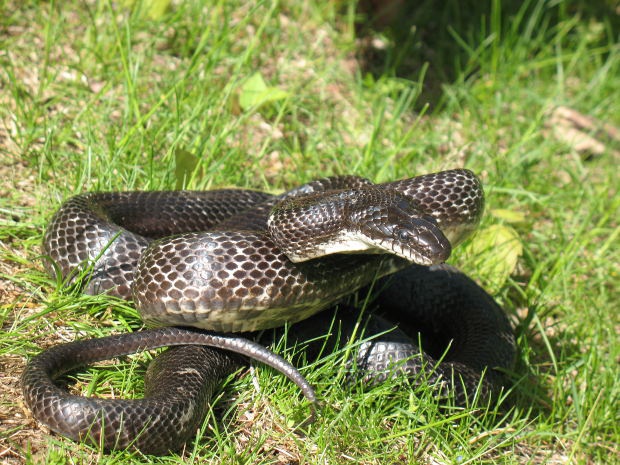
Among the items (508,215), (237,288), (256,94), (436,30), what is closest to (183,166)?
(256,94)

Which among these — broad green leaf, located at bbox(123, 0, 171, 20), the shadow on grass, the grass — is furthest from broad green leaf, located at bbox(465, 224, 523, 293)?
broad green leaf, located at bbox(123, 0, 171, 20)

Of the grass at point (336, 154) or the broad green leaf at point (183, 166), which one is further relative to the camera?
the broad green leaf at point (183, 166)

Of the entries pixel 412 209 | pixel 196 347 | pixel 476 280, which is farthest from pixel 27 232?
pixel 476 280

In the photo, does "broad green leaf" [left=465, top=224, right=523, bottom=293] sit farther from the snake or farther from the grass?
the snake

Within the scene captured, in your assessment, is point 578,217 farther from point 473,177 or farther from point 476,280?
point 473,177

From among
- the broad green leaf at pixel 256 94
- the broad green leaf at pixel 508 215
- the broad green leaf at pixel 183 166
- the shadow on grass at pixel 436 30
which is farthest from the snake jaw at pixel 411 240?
the shadow on grass at pixel 436 30

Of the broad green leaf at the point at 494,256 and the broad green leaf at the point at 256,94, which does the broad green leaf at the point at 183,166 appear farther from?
the broad green leaf at the point at 494,256

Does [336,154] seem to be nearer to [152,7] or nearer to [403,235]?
[152,7]
